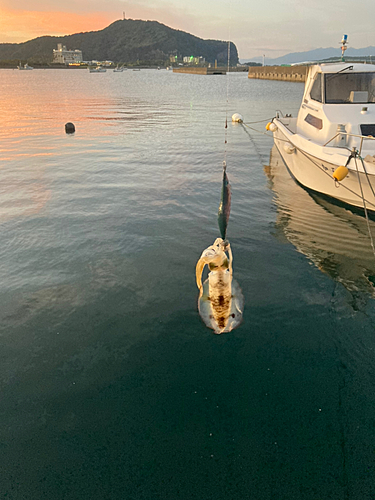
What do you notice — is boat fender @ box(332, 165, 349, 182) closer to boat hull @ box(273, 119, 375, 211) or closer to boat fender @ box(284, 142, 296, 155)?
boat hull @ box(273, 119, 375, 211)

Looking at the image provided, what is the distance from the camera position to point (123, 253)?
28.0 feet

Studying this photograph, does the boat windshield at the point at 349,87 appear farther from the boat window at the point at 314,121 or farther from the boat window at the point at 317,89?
the boat window at the point at 314,121

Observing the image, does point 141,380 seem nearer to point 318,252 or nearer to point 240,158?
point 318,252

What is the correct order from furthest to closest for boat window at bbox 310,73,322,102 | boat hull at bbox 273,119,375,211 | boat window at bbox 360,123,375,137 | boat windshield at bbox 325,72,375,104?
boat window at bbox 310,73,322,102 → boat windshield at bbox 325,72,375,104 → boat window at bbox 360,123,375,137 → boat hull at bbox 273,119,375,211

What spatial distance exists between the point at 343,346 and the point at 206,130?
2348 cm

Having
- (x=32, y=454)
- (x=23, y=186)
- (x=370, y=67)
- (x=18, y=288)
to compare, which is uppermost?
(x=370, y=67)

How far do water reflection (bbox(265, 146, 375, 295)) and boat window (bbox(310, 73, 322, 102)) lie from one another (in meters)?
3.63

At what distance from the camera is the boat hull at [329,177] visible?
32.5 ft

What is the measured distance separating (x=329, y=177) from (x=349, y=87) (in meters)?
4.67

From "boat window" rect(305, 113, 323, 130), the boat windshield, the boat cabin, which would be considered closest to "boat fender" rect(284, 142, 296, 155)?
the boat cabin

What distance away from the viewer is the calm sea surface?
12.8ft

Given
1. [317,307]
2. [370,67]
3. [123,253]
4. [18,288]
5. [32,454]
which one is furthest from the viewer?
[370,67]

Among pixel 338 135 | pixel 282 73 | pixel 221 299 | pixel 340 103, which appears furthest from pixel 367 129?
pixel 282 73

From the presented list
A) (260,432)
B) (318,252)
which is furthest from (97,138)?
(260,432)
